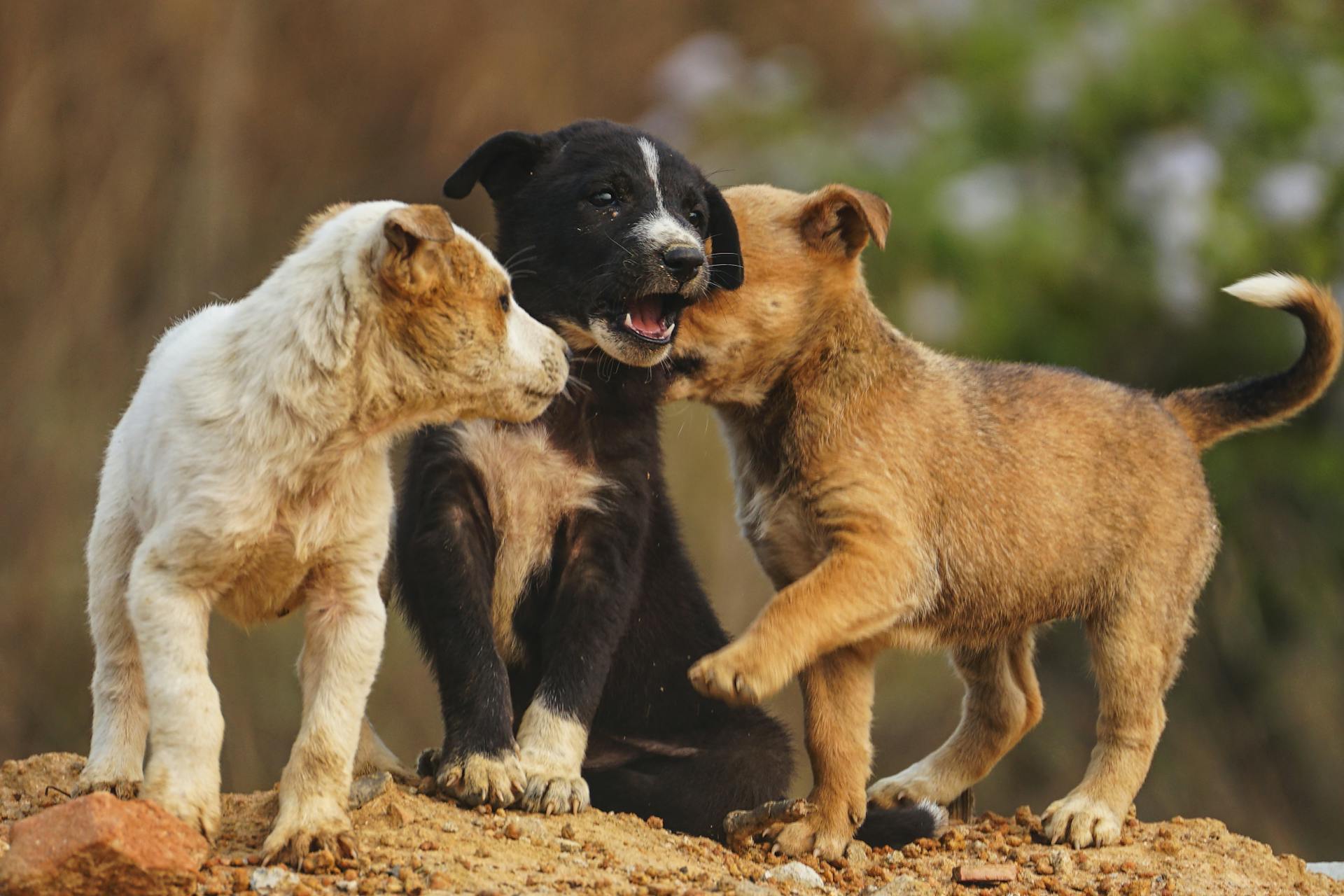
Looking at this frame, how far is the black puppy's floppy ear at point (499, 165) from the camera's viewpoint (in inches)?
243

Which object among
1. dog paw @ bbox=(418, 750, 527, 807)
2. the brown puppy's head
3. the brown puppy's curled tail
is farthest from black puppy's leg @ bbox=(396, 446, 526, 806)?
the brown puppy's curled tail

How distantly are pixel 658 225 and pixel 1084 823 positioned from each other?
252 cm

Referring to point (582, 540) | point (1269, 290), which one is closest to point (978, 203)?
point (1269, 290)

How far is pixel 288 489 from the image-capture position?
5055 millimetres

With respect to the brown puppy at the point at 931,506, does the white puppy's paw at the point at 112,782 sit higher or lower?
lower

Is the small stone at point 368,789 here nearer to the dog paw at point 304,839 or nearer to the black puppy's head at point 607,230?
the dog paw at point 304,839

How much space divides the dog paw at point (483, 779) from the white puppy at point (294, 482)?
0.51 meters

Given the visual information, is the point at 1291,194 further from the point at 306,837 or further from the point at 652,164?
the point at 306,837

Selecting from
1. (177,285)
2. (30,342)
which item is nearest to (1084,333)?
(177,285)

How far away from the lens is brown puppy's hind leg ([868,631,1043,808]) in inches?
266

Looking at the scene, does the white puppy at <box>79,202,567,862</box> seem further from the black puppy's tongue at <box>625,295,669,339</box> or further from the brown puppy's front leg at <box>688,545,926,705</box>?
the brown puppy's front leg at <box>688,545,926,705</box>

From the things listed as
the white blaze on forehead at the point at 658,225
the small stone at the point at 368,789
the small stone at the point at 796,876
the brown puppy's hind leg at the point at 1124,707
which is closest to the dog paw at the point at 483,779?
the small stone at the point at 368,789

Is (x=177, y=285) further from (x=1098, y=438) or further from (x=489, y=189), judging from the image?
(x=1098, y=438)

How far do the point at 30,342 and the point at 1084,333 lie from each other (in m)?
7.18
